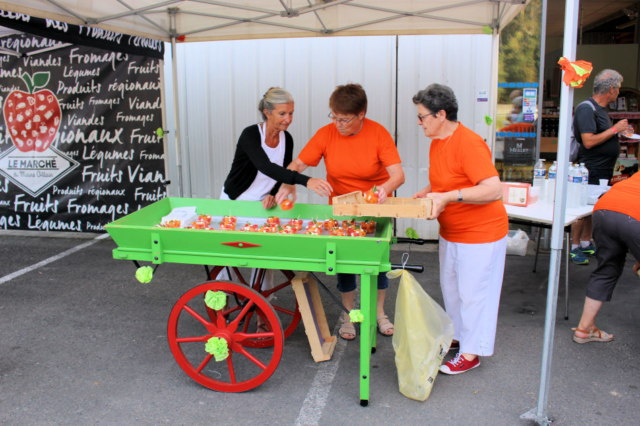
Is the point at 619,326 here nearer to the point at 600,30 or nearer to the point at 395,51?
the point at 395,51

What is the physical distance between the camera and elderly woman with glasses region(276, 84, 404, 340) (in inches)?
124

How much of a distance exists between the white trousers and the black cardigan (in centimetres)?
103

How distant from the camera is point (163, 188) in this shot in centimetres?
604

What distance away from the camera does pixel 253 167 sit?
11.8ft

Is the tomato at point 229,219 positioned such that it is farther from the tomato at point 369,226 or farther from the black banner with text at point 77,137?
the black banner with text at point 77,137

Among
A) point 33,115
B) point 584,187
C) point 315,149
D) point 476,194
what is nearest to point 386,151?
point 315,149

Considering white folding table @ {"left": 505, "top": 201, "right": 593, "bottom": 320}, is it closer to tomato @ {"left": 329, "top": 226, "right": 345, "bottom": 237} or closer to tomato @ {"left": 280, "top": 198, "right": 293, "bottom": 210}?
Result: tomato @ {"left": 329, "top": 226, "right": 345, "bottom": 237}

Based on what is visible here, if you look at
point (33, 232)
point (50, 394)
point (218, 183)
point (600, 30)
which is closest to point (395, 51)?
point (218, 183)

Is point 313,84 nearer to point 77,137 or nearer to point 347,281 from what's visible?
point 77,137

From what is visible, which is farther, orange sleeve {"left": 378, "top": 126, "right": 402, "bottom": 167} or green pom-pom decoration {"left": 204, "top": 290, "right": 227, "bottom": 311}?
orange sleeve {"left": 378, "top": 126, "right": 402, "bottom": 167}

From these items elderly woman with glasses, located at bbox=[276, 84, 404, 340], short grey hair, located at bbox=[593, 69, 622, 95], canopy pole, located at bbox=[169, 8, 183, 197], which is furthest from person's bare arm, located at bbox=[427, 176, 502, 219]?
canopy pole, located at bbox=[169, 8, 183, 197]

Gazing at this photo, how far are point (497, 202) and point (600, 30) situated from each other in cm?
880

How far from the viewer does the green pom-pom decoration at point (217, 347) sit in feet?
9.18

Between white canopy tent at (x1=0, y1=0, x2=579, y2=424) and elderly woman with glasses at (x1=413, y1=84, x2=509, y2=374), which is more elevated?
white canopy tent at (x1=0, y1=0, x2=579, y2=424)
